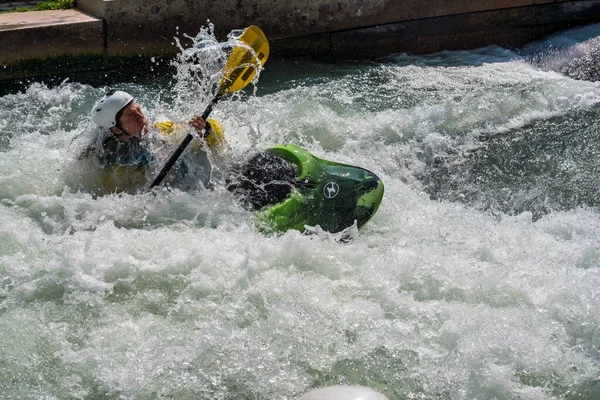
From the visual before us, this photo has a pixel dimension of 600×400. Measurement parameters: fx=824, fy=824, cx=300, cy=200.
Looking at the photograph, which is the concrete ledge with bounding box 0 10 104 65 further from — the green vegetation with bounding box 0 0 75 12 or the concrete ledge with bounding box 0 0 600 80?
the green vegetation with bounding box 0 0 75 12

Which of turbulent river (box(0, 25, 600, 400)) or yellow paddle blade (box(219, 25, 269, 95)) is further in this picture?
yellow paddle blade (box(219, 25, 269, 95))

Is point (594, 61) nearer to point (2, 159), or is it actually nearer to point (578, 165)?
point (578, 165)

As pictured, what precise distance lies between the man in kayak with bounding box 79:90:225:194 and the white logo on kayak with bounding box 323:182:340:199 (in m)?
0.71

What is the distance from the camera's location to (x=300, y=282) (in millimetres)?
4434

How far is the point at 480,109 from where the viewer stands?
24.0ft

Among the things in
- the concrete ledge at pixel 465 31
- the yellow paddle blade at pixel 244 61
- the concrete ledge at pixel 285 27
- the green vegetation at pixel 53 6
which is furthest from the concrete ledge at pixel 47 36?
the yellow paddle blade at pixel 244 61

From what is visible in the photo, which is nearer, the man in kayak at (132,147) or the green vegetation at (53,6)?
the man in kayak at (132,147)

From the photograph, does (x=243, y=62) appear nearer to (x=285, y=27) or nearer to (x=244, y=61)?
(x=244, y=61)

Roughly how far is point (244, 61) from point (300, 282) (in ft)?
5.29

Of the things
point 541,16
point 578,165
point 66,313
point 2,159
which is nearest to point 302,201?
point 66,313

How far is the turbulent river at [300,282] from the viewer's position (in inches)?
151

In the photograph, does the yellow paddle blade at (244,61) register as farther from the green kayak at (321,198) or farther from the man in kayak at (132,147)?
the green kayak at (321,198)

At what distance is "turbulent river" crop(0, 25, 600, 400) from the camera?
3828mm

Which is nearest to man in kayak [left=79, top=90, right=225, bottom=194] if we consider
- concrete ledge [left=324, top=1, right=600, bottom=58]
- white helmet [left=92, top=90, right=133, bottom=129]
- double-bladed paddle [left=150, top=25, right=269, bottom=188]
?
white helmet [left=92, top=90, right=133, bottom=129]
